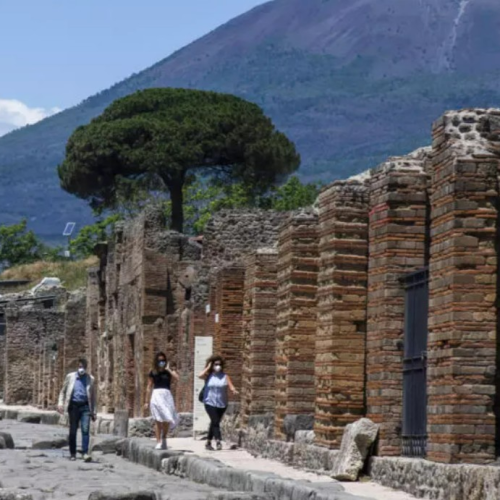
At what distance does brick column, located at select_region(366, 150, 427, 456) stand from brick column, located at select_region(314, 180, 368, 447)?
538 millimetres

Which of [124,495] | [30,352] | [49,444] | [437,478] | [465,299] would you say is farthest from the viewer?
[30,352]

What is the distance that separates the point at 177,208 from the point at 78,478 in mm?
45934

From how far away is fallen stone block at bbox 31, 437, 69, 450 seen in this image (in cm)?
3080

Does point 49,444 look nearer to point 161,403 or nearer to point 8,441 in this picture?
point 8,441

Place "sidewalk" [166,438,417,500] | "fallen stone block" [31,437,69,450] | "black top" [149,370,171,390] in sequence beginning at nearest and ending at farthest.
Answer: "sidewalk" [166,438,417,500], "black top" [149,370,171,390], "fallen stone block" [31,437,69,450]

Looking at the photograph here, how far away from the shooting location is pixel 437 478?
15328 millimetres

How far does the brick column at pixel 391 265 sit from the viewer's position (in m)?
18.2

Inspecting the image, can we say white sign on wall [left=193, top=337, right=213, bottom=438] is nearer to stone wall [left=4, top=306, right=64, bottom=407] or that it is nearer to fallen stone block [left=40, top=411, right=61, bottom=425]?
fallen stone block [left=40, top=411, right=61, bottom=425]

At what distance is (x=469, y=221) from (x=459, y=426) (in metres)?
1.86

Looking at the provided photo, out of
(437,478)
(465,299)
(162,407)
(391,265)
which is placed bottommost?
(437,478)

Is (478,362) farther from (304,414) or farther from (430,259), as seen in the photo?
(304,414)

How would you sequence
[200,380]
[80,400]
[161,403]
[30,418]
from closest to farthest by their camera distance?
[80,400] < [161,403] < [200,380] < [30,418]

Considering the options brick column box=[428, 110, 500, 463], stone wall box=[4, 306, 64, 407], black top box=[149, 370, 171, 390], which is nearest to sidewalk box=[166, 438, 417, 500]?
brick column box=[428, 110, 500, 463]

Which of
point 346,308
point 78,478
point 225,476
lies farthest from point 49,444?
point 346,308
